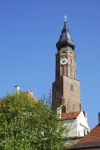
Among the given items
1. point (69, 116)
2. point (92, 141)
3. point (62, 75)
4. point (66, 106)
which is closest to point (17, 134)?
point (92, 141)

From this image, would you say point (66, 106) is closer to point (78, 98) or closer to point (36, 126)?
point (78, 98)

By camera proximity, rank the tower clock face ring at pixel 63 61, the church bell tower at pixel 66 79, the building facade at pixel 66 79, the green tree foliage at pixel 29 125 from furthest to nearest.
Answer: the tower clock face ring at pixel 63 61 < the church bell tower at pixel 66 79 < the building facade at pixel 66 79 < the green tree foliage at pixel 29 125

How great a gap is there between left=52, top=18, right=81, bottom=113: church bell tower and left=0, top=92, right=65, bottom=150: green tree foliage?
202ft

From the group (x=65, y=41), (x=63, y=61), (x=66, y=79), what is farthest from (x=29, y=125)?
(x=65, y=41)

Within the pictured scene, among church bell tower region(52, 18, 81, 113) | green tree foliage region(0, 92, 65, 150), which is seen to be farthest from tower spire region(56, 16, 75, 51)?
green tree foliage region(0, 92, 65, 150)

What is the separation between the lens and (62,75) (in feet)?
445

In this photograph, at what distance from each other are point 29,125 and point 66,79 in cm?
7838

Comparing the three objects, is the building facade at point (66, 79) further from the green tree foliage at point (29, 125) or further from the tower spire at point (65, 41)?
the green tree foliage at point (29, 125)

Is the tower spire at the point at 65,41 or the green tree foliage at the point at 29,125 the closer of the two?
the green tree foliage at the point at 29,125

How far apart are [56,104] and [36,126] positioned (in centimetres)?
7003

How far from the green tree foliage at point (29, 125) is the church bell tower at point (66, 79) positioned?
61.5 m

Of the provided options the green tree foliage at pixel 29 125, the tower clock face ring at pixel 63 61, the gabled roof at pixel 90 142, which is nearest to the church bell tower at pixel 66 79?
the tower clock face ring at pixel 63 61

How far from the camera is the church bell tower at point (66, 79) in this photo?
5002 inches

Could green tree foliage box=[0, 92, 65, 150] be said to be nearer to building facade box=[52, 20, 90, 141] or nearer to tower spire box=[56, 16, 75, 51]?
building facade box=[52, 20, 90, 141]
